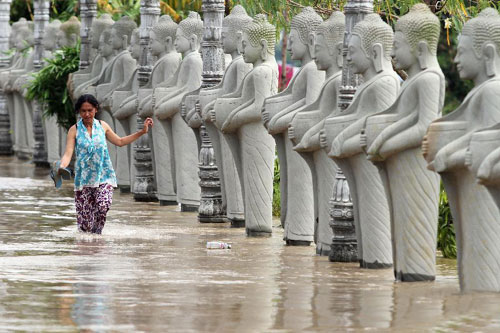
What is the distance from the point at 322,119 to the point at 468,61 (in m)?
2.78

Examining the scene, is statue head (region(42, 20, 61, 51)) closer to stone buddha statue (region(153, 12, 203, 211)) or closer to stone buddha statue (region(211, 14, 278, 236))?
stone buddha statue (region(153, 12, 203, 211))

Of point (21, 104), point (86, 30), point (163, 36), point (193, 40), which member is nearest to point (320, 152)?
point (193, 40)

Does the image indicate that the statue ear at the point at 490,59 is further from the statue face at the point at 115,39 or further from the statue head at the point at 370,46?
the statue face at the point at 115,39

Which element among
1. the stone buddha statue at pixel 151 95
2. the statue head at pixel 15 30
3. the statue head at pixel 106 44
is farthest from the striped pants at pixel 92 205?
the statue head at pixel 15 30

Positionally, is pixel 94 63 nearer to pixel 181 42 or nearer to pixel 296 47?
pixel 181 42

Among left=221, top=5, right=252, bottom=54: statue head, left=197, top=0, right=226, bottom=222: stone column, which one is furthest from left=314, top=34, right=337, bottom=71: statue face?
left=197, top=0, right=226, bottom=222: stone column

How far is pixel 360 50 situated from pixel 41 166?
15.0 metres

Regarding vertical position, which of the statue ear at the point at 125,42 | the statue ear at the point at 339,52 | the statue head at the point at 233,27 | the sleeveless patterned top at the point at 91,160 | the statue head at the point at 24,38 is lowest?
the sleeveless patterned top at the point at 91,160

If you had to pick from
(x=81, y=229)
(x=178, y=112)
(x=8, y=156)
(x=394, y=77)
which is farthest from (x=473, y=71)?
(x=8, y=156)

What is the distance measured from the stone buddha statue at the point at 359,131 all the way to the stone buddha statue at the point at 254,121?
259 centimetres

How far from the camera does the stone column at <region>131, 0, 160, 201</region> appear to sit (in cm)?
1953

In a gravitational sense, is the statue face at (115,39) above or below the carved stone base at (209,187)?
above

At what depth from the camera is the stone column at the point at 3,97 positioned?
100ft

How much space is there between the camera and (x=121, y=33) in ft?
69.7
